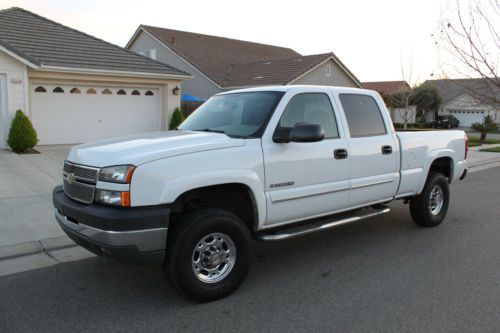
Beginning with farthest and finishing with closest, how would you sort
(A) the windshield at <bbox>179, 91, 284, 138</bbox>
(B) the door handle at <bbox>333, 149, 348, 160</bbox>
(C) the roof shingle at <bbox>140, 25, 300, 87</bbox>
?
(C) the roof shingle at <bbox>140, 25, 300, 87</bbox> < (B) the door handle at <bbox>333, 149, 348, 160</bbox> < (A) the windshield at <bbox>179, 91, 284, 138</bbox>

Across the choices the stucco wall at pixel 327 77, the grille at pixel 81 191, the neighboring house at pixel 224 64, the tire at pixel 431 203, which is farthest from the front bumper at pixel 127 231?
the stucco wall at pixel 327 77

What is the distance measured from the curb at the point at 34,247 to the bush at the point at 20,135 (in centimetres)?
843

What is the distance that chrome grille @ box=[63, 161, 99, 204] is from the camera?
396cm

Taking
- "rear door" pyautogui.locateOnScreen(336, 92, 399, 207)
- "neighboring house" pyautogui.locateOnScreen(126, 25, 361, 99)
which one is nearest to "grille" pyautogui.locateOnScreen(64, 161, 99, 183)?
"rear door" pyautogui.locateOnScreen(336, 92, 399, 207)

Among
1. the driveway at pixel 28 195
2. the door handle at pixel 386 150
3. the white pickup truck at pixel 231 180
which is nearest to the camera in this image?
the white pickup truck at pixel 231 180

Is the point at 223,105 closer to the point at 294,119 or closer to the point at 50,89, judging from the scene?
the point at 294,119

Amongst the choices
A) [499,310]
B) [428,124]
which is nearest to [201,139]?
[499,310]

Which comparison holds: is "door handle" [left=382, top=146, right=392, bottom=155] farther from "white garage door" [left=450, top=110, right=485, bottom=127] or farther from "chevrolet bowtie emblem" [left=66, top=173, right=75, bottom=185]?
"white garage door" [left=450, top=110, right=485, bottom=127]

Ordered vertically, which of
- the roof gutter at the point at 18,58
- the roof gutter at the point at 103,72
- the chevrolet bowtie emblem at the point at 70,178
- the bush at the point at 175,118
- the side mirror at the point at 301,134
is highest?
the roof gutter at the point at 18,58

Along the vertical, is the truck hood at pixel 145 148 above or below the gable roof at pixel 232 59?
below

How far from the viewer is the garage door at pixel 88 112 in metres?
14.9

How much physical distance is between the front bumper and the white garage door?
52.2 m

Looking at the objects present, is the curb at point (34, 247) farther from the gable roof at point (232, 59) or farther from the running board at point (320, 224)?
the gable roof at point (232, 59)

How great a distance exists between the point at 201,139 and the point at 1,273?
266 cm
